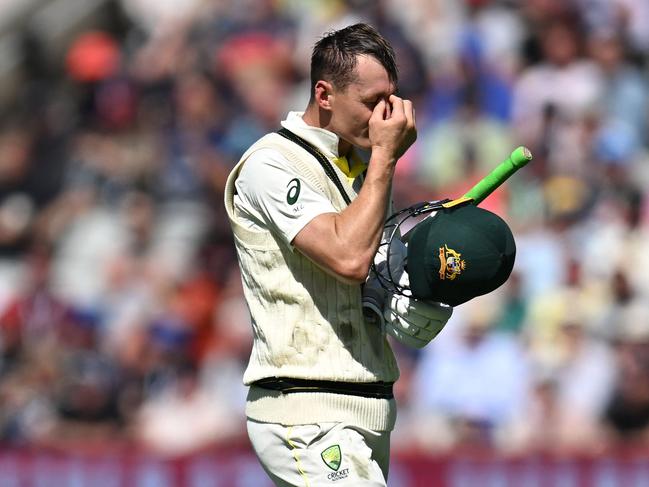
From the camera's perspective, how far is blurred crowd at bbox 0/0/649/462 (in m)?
8.93

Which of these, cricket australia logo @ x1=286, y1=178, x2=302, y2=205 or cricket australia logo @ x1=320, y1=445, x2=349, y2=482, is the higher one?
cricket australia logo @ x1=286, y1=178, x2=302, y2=205

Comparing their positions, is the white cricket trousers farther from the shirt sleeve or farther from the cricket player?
the shirt sleeve

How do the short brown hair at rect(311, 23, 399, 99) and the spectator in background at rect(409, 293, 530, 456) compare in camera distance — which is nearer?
the short brown hair at rect(311, 23, 399, 99)

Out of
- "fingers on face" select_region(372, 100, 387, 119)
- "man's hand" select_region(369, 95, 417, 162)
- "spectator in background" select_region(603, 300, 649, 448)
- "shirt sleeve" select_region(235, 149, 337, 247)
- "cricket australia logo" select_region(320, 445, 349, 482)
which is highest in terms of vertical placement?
"fingers on face" select_region(372, 100, 387, 119)

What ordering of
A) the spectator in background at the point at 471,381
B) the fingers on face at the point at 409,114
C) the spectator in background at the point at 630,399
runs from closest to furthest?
the fingers on face at the point at 409,114 < the spectator in background at the point at 630,399 < the spectator in background at the point at 471,381

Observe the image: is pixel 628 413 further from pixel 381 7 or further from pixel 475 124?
pixel 381 7

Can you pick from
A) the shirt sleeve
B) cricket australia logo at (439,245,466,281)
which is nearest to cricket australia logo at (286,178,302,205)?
the shirt sleeve

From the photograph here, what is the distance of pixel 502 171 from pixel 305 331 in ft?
2.74

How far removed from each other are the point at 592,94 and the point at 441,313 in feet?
20.5

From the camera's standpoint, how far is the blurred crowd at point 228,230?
352 inches

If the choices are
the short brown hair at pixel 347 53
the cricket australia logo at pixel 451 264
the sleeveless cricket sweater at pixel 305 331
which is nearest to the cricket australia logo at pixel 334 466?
the sleeveless cricket sweater at pixel 305 331

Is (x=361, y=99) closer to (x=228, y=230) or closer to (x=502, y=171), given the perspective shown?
(x=502, y=171)

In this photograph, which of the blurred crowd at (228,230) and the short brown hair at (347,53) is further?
the blurred crowd at (228,230)

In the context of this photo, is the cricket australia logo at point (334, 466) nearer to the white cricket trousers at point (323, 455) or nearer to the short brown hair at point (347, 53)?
the white cricket trousers at point (323, 455)
